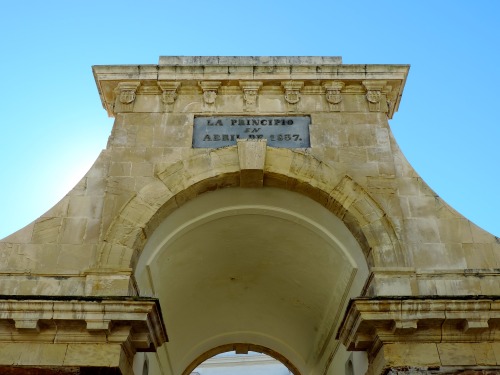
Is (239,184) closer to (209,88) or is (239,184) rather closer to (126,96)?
(209,88)

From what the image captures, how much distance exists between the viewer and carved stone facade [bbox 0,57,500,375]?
22.5ft

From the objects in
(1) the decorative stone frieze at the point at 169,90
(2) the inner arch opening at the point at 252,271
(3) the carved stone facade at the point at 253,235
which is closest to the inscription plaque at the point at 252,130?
(3) the carved stone facade at the point at 253,235

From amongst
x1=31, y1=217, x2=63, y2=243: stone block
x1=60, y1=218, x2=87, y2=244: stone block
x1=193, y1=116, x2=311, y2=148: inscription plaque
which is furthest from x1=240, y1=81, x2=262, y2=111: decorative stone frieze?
x1=31, y1=217, x2=63, y2=243: stone block

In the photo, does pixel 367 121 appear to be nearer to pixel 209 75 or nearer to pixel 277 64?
pixel 277 64

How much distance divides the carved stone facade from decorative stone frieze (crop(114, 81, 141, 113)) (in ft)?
0.08

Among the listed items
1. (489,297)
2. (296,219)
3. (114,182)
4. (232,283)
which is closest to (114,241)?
(114,182)

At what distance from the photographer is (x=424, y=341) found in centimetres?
697

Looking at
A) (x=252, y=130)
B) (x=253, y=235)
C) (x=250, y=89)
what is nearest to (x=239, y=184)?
(x=252, y=130)

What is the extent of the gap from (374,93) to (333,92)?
670 millimetres

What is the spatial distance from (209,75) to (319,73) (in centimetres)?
179

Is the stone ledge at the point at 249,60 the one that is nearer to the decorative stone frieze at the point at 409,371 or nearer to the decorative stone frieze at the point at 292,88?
the decorative stone frieze at the point at 292,88

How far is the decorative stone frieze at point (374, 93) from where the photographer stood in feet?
30.4

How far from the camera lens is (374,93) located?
9344mm

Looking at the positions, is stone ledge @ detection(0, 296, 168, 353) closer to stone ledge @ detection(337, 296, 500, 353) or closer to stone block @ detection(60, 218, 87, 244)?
stone block @ detection(60, 218, 87, 244)
